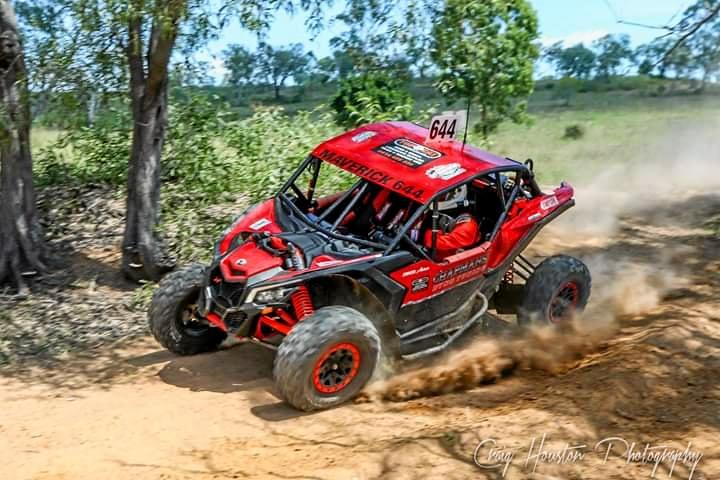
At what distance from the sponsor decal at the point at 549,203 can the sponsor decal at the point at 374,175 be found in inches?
64.4

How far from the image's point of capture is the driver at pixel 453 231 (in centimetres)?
757

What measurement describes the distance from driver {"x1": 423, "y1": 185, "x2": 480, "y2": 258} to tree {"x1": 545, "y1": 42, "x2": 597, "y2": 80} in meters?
36.7

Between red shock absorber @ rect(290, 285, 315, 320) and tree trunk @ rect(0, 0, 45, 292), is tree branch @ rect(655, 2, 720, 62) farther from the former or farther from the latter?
tree trunk @ rect(0, 0, 45, 292)

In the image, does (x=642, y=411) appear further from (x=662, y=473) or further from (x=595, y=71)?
(x=595, y=71)

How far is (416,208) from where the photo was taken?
7.75m

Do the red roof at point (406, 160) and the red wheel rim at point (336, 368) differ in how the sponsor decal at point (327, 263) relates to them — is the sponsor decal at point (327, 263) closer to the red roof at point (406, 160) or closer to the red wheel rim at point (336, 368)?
the red wheel rim at point (336, 368)

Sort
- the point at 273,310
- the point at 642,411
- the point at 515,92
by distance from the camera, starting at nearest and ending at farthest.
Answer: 1. the point at 642,411
2. the point at 273,310
3. the point at 515,92

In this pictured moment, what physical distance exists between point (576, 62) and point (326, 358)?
3969 cm

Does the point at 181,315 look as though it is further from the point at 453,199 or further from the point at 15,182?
the point at 15,182

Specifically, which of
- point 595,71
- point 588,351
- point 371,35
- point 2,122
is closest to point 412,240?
point 588,351

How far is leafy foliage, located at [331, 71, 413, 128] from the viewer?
14.0 meters

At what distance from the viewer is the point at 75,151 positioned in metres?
13.4

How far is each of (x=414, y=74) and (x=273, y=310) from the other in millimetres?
5119

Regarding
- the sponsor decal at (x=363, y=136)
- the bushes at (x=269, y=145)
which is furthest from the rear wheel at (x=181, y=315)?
the bushes at (x=269, y=145)
